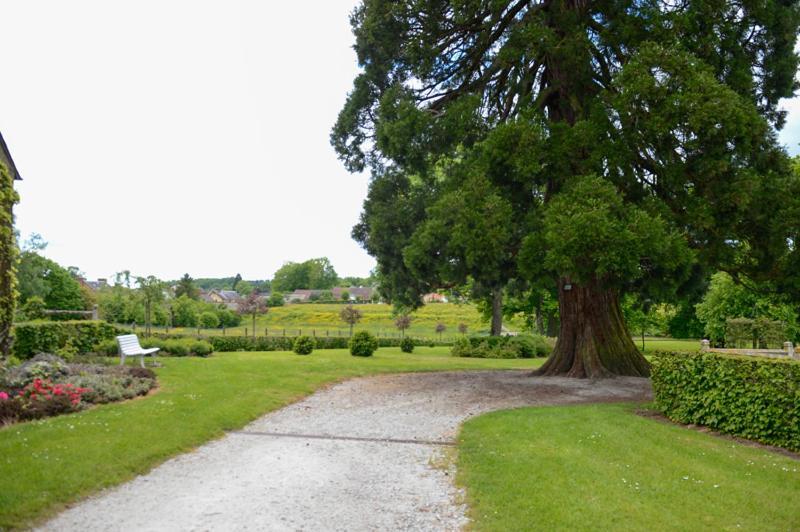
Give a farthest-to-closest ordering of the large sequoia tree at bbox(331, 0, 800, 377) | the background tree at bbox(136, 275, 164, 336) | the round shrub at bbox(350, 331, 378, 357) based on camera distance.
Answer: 1. the background tree at bbox(136, 275, 164, 336)
2. the round shrub at bbox(350, 331, 378, 357)
3. the large sequoia tree at bbox(331, 0, 800, 377)

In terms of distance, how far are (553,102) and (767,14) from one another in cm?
510

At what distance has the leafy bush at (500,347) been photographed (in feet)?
85.4

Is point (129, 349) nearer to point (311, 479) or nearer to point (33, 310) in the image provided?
point (33, 310)

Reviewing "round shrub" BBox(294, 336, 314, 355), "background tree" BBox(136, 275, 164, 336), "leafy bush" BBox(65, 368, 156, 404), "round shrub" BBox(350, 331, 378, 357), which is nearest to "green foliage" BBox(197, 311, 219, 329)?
"background tree" BBox(136, 275, 164, 336)

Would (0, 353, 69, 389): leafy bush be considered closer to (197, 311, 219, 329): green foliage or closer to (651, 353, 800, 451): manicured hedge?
(651, 353, 800, 451): manicured hedge

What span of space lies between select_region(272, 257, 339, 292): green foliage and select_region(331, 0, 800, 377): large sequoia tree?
112 meters

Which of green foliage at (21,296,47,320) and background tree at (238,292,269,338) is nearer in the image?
green foliage at (21,296,47,320)

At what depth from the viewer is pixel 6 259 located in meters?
8.82

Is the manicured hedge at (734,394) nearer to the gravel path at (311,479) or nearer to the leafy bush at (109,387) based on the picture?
the gravel path at (311,479)

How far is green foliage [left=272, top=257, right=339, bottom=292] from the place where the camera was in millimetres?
126000

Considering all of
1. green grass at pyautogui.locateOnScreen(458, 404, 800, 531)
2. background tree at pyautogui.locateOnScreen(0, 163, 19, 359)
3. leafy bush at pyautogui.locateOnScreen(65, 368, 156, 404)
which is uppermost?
background tree at pyautogui.locateOnScreen(0, 163, 19, 359)

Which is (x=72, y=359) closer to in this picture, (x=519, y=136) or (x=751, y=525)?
(x=519, y=136)

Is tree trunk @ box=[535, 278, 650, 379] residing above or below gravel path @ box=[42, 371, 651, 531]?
above

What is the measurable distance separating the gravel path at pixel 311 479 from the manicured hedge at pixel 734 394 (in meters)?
2.98
